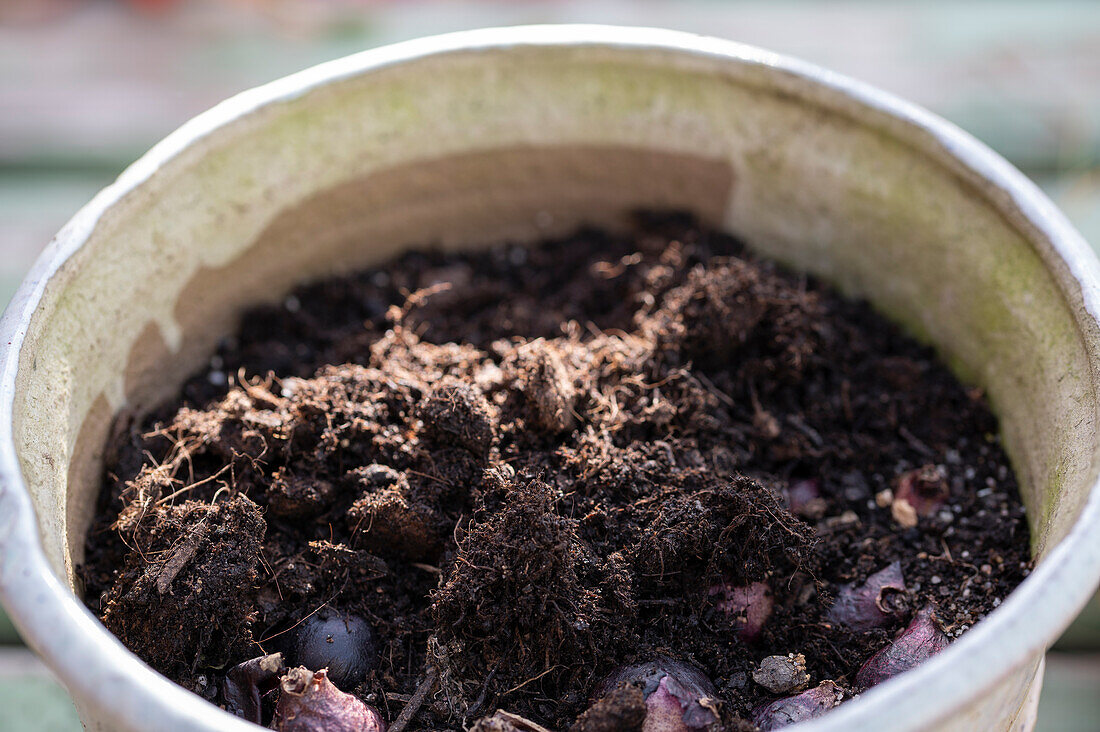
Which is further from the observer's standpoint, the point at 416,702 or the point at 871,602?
the point at 871,602

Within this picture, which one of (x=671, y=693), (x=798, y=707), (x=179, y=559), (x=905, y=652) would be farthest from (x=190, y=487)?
(x=905, y=652)

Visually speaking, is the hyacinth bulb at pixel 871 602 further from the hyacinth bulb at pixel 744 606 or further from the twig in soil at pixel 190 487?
the twig in soil at pixel 190 487

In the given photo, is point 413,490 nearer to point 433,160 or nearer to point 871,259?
point 433,160

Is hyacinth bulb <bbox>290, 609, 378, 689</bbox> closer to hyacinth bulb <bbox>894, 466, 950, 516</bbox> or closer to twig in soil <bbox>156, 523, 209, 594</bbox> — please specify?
twig in soil <bbox>156, 523, 209, 594</bbox>

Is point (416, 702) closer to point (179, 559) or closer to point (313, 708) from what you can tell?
point (313, 708)

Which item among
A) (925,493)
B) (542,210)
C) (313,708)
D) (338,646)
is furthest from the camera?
(542,210)

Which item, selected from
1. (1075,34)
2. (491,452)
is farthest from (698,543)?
(1075,34)

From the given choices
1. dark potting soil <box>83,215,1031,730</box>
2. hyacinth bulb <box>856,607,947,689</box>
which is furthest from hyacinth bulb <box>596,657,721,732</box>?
hyacinth bulb <box>856,607,947,689</box>
